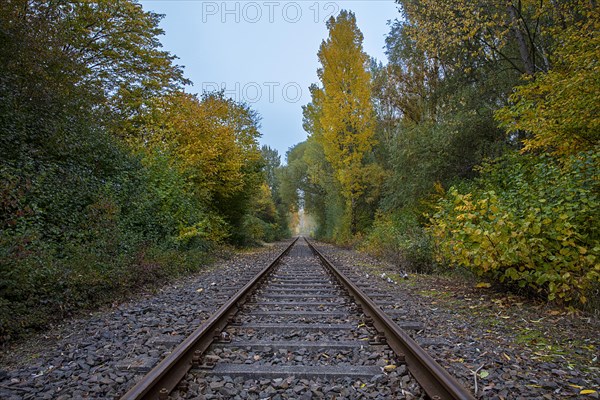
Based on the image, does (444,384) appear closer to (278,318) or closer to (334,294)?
(278,318)

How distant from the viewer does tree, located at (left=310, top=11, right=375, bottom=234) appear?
1830cm

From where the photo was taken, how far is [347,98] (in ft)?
60.4

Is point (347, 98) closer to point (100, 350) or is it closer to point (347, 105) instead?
point (347, 105)

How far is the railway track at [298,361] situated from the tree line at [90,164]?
2.39 meters

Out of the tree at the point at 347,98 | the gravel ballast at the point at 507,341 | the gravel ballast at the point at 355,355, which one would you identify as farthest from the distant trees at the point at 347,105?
the gravel ballast at the point at 355,355

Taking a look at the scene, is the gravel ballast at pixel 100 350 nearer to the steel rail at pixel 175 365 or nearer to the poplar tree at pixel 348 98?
the steel rail at pixel 175 365

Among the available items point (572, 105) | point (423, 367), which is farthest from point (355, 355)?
point (572, 105)

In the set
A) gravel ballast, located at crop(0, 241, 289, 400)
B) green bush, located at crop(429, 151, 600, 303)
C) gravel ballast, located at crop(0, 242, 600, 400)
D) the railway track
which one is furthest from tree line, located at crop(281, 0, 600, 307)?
gravel ballast, located at crop(0, 241, 289, 400)

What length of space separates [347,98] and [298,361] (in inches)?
658

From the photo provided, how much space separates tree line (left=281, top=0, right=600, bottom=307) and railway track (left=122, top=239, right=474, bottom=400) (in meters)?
2.39

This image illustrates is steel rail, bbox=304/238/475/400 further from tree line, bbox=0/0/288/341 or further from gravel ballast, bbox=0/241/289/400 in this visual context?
tree line, bbox=0/0/288/341

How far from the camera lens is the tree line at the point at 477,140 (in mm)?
4762

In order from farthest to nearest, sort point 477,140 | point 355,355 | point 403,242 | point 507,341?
point 477,140, point 403,242, point 507,341, point 355,355

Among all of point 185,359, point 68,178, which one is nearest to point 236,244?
point 68,178
